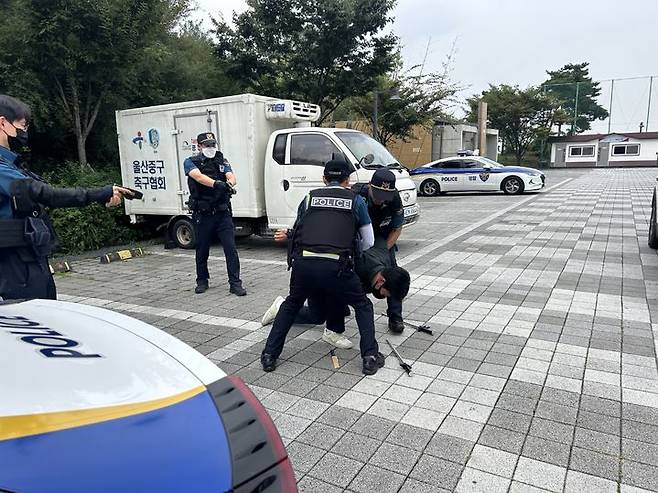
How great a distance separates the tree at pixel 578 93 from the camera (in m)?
47.6

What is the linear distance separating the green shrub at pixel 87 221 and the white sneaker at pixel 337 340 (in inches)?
236

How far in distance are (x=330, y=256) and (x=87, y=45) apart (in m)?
7.99

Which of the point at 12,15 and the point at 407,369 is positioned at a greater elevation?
the point at 12,15

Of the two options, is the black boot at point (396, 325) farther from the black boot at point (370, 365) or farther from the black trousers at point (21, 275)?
the black trousers at point (21, 275)

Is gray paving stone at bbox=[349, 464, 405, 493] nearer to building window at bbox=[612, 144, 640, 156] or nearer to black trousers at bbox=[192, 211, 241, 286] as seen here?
black trousers at bbox=[192, 211, 241, 286]

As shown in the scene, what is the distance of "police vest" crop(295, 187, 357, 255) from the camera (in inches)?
140

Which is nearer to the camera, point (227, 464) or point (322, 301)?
point (227, 464)

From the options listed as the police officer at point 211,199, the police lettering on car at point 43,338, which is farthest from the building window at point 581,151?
the police lettering on car at point 43,338

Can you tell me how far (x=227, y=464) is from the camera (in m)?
1.29

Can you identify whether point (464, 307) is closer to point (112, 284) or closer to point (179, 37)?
point (112, 284)

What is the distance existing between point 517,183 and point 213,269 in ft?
46.7

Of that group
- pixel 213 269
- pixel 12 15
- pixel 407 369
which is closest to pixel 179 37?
pixel 12 15

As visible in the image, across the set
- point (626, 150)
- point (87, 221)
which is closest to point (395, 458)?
point (87, 221)

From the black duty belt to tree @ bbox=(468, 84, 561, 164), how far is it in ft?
124
